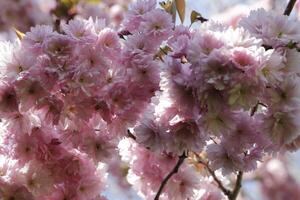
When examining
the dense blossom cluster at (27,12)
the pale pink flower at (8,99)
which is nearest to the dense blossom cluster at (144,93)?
the pale pink flower at (8,99)

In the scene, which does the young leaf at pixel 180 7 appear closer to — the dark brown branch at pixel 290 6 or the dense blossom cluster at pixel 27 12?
the dark brown branch at pixel 290 6

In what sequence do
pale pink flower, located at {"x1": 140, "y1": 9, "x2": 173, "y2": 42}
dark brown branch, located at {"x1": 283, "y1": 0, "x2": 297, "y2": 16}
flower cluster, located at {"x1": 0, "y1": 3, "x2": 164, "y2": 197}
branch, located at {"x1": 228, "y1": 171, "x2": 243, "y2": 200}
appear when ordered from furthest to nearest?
1. branch, located at {"x1": 228, "y1": 171, "x2": 243, "y2": 200}
2. dark brown branch, located at {"x1": 283, "y1": 0, "x2": 297, "y2": 16}
3. pale pink flower, located at {"x1": 140, "y1": 9, "x2": 173, "y2": 42}
4. flower cluster, located at {"x1": 0, "y1": 3, "x2": 164, "y2": 197}

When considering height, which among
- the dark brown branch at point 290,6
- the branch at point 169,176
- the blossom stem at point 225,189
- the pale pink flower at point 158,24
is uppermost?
the pale pink flower at point 158,24

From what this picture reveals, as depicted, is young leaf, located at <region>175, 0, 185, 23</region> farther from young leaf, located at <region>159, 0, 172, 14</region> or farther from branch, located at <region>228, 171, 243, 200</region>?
branch, located at <region>228, 171, 243, 200</region>

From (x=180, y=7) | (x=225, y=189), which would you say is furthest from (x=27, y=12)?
(x=180, y=7)

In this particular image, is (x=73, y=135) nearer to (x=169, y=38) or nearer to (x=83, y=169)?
(x=83, y=169)

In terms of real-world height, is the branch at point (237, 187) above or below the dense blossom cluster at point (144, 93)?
below

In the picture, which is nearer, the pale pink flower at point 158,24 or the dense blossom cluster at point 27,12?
the pale pink flower at point 158,24

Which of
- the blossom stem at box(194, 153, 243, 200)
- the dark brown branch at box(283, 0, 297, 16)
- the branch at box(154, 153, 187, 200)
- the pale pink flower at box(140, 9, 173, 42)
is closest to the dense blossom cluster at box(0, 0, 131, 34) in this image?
the blossom stem at box(194, 153, 243, 200)

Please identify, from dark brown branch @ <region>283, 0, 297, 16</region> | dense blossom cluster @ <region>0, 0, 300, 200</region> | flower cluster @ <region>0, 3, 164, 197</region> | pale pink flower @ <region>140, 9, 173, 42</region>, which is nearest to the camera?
dense blossom cluster @ <region>0, 0, 300, 200</region>

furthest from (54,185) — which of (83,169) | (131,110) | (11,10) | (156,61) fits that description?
(11,10)
